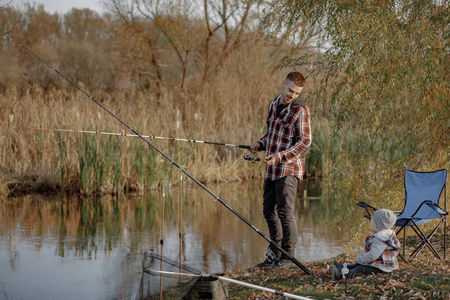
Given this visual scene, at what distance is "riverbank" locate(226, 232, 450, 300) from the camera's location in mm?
4102

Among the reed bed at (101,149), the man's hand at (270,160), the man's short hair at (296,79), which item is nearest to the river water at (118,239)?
the reed bed at (101,149)

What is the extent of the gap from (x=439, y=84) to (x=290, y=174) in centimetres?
262

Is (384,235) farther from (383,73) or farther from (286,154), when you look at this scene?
(383,73)

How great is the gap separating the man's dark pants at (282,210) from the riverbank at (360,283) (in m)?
0.24

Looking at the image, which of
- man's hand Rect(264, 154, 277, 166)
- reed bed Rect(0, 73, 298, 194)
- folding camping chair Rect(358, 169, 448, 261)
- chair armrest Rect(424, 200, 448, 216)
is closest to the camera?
man's hand Rect(264, 154, 277, 166)

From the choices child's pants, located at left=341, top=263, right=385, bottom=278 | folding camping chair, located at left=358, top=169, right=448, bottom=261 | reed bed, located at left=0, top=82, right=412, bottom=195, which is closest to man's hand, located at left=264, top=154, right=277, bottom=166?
child's pants, located at left=341, top=263, right=385, bottom=278

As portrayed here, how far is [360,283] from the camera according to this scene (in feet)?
14.3

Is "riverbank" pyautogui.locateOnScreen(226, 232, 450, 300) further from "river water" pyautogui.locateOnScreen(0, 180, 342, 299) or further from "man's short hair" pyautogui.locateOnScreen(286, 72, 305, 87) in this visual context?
"man's short hair" pyautogui.locateOnScreen(286, 72, 305, 87)

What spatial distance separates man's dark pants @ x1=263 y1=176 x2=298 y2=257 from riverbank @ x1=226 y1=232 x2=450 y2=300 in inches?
9.6

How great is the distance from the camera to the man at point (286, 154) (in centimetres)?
490

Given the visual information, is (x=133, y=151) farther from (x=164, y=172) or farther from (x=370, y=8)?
(x=370, y=8)

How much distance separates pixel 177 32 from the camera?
21.4 meters

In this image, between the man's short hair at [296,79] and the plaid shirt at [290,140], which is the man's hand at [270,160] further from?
the man's short hair at [296,79]

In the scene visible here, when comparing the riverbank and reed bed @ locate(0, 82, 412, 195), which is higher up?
reed bed @ locate(0, 82, 412, 195)
